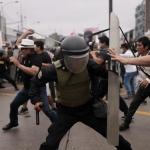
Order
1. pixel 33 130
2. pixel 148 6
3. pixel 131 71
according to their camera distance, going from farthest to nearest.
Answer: pixel 148 6 → pixel 131 71 → pixel 33 130

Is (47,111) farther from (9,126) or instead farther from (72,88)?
(72,88)

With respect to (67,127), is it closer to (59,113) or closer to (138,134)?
(59,113)

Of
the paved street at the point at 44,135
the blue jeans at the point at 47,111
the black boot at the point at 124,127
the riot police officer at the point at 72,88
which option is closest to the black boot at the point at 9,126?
the paved street at the point at 44,135

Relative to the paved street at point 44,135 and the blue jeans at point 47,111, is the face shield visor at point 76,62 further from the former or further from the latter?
the blue jeans at point 47,111

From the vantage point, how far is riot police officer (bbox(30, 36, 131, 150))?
432cm

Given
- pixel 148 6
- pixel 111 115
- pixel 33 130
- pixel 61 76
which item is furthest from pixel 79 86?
pixel 148 6

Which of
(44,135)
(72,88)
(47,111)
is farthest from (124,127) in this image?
(72,88)

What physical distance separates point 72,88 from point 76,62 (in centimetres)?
36

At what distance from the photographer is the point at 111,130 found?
4.25 m

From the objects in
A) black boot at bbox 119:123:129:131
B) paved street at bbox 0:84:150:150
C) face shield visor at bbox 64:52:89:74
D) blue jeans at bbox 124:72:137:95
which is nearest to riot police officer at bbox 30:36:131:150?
face shield visor at bbox 64:52:89:74

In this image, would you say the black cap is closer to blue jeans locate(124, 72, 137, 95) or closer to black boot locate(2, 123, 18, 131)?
black boot locate(2, 123, 18, 131)

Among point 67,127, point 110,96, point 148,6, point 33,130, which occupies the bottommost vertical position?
point 33,130

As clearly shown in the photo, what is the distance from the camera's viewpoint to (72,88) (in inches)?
178

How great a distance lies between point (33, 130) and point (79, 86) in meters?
3.40
